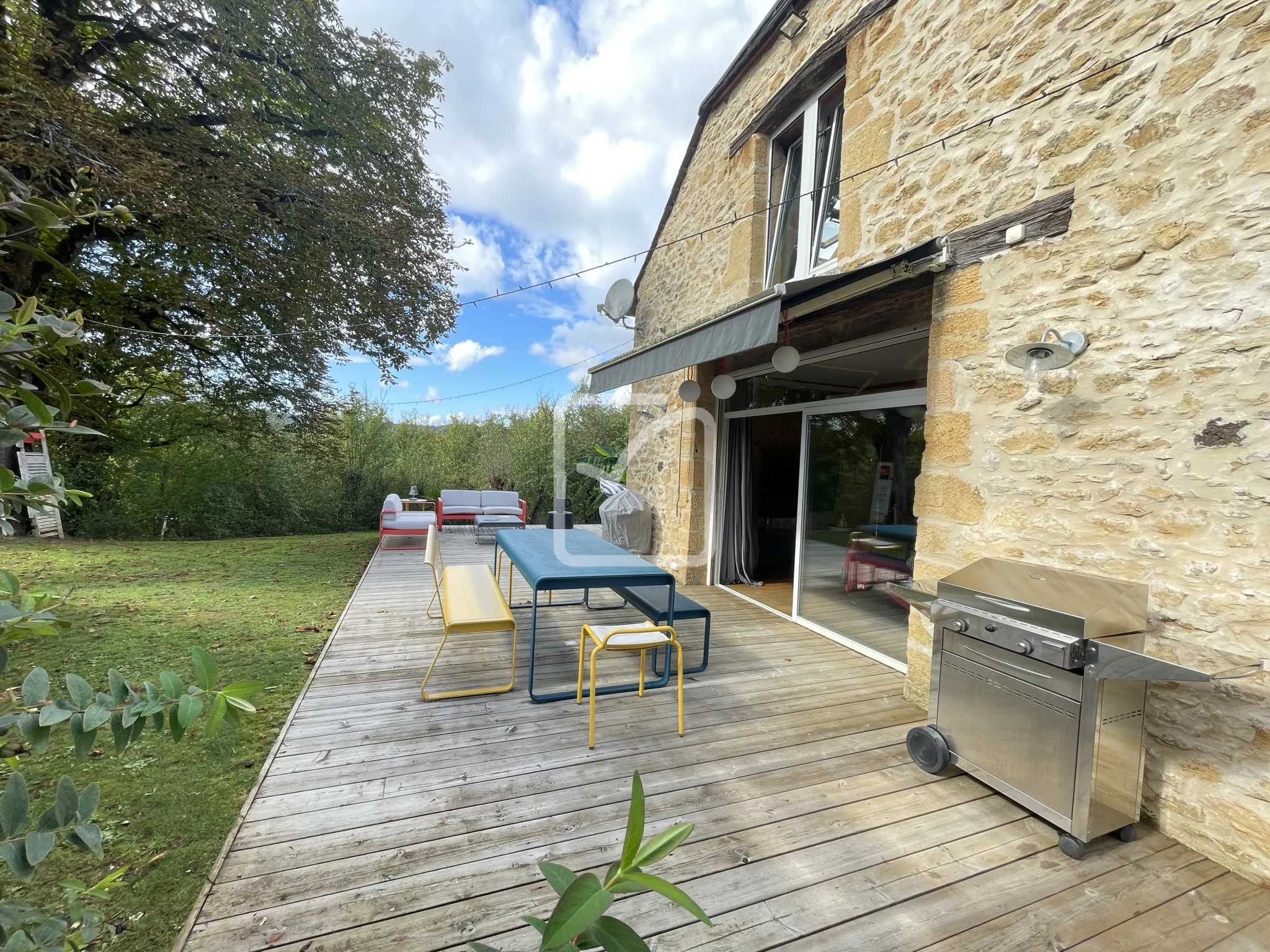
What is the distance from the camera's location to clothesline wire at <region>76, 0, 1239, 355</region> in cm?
280

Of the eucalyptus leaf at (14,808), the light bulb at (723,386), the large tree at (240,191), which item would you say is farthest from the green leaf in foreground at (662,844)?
the large tree at (240,191)

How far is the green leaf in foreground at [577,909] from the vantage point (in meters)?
0.71

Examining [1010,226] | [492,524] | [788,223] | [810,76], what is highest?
[810,76]

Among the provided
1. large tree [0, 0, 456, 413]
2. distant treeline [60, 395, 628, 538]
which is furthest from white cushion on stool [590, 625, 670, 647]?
distant treeline [60, 395, 628, 538]

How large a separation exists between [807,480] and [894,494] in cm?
108

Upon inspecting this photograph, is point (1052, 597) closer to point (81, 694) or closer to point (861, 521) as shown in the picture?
point (861, 521)

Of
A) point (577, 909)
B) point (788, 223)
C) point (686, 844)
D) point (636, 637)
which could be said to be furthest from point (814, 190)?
point (577, 909)

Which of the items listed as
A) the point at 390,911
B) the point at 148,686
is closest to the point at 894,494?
the point at 390,911

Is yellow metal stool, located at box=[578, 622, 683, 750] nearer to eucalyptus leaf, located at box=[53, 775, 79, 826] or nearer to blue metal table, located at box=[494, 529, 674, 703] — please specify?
blue metal table, located at box=[494, 529, 674, 703]

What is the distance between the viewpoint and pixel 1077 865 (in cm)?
264

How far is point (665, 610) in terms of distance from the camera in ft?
15.2

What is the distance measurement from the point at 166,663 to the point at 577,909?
5.49 metres

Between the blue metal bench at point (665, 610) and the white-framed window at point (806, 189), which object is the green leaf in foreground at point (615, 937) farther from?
the white-framed window at point (806, 189)

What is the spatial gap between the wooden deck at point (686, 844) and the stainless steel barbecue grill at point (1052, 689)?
232 mm
